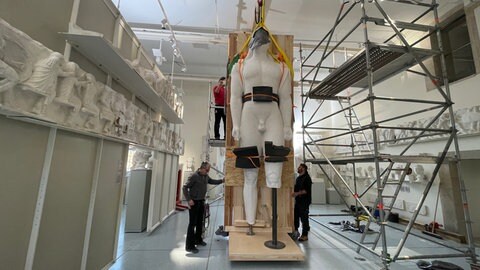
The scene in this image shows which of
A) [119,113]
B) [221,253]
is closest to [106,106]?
[119,113]

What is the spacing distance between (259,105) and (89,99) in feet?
5.56

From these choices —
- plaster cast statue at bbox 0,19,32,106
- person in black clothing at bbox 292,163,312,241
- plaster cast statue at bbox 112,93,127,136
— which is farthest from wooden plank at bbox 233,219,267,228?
plaster cast statue at bbox 0,19,32,106

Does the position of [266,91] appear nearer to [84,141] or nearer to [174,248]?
[84,141]

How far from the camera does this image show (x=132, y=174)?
14.1 ft

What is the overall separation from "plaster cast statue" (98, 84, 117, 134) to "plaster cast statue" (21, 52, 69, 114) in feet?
1.87

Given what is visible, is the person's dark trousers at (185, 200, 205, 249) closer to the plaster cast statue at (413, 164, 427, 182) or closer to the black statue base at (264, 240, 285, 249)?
the black statue base at (264, 240, 285, 249)

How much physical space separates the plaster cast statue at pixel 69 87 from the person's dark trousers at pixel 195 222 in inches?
84.6

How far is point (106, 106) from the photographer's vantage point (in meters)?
2.03

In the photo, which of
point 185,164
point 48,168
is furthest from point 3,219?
point 185,164

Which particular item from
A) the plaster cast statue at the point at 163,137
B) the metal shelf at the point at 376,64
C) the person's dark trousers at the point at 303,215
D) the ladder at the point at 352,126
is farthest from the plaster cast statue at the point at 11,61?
the person's dark trousers at the point at 303,215

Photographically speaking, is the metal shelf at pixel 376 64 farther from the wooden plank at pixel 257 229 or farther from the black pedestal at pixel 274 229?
the wooden plank at pixel 257 229

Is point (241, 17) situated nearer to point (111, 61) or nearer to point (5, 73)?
point (111, 61)

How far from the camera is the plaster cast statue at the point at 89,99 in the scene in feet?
5.65

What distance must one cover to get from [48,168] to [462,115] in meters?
5.87
